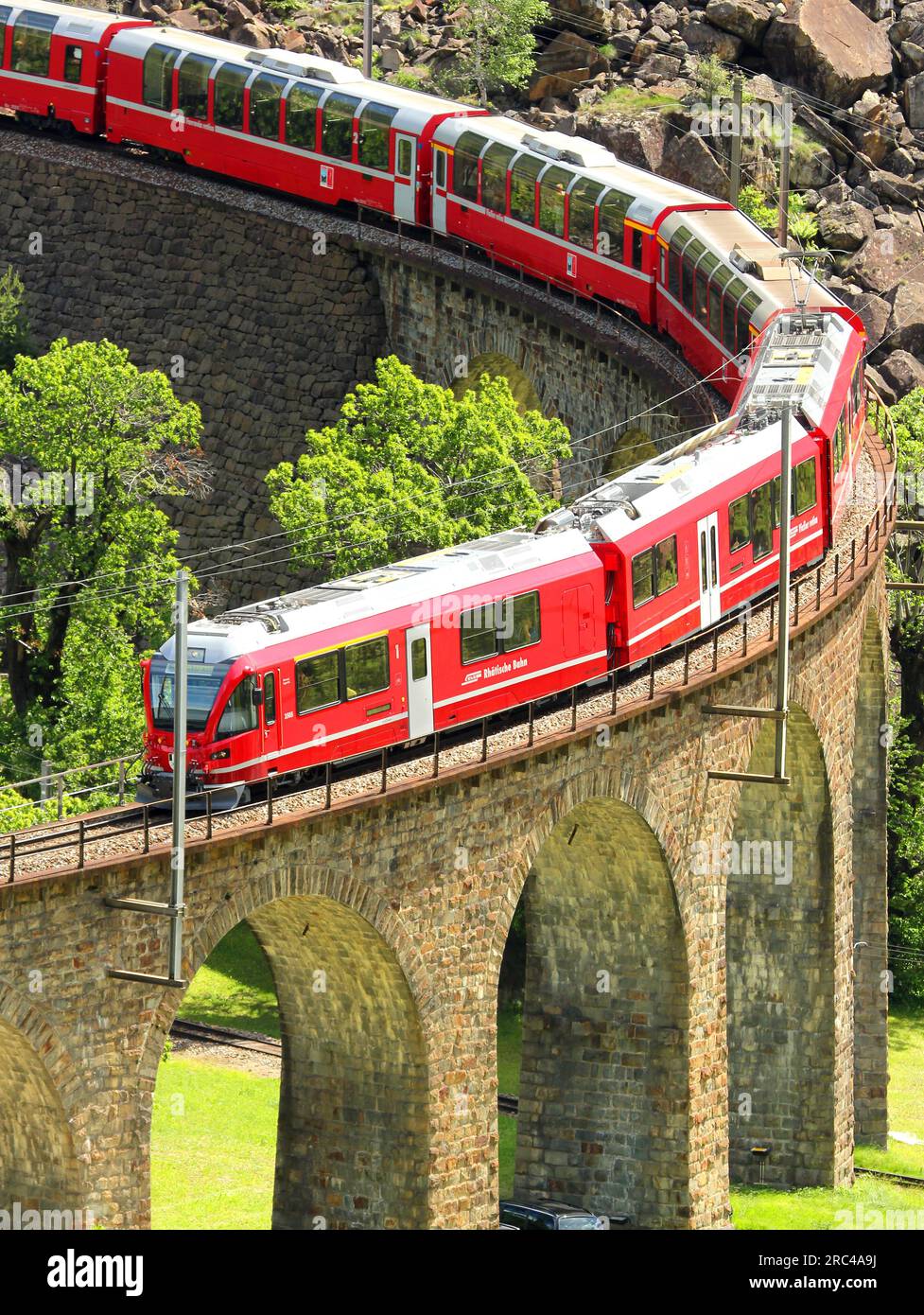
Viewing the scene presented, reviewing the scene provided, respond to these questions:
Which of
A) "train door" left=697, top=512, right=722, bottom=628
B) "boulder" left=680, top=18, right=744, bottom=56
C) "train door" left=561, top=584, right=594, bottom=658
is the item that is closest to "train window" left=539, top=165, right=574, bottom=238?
"train door" left=697, top=512, right=722, bottom=628

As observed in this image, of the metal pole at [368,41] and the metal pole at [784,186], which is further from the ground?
the metal pole at [368,41]

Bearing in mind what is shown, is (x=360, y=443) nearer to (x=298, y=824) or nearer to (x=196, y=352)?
(x=196, y=352)

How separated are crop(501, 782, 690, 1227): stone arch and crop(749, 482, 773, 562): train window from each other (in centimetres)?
628

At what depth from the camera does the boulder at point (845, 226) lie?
294ft

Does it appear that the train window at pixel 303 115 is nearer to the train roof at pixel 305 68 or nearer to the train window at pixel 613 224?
the train roof at pixel 305 68

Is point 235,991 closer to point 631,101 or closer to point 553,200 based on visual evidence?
point 553,200

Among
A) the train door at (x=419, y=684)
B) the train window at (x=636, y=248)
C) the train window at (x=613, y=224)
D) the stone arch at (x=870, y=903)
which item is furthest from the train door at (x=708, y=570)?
the train window at (x=613, y=224)

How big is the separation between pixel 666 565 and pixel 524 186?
22.7m

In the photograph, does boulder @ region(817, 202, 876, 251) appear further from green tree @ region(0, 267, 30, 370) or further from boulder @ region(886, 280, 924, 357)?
green tree @ region(0, 267, 30, 370)

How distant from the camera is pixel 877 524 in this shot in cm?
6303

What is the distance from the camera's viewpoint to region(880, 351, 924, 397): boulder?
84062 mm

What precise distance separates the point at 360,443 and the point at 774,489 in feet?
44.6

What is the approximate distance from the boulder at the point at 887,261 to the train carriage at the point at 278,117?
52.8 feet
